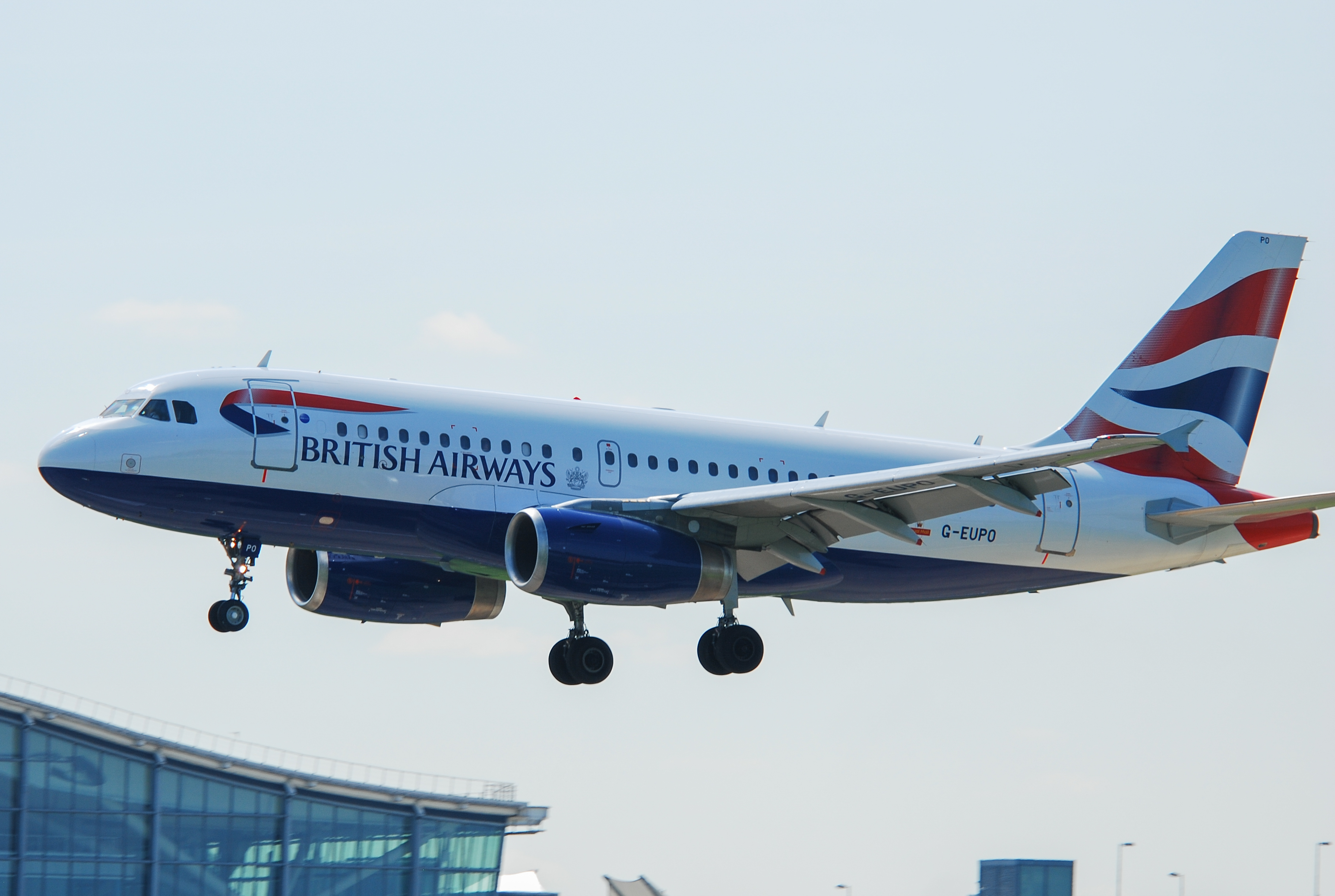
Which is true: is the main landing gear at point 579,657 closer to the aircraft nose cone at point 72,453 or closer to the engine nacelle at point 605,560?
the engine nacelle at point 605,560

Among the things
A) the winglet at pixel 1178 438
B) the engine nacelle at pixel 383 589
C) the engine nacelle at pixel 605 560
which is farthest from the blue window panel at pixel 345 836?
the winglet at pixel 1178 438

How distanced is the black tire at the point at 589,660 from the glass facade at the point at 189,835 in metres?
16.6

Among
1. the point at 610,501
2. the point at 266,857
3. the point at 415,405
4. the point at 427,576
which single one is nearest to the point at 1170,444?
the point at 610,501

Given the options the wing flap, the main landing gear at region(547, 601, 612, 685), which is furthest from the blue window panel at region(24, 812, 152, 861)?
the wing flap

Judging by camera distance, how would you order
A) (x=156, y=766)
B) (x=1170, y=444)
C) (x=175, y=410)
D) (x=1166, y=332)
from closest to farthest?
(x=1170, y=444) < (x=175, y=410) < (x=1166, y=332) < (x=156, y=766)

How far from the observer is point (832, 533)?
33.1m

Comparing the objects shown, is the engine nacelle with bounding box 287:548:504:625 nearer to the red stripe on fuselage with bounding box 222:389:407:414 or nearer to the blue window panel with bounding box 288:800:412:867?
the red stripe on fuselage with bounding box 222:389:407:414

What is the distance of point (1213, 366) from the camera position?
39688mm

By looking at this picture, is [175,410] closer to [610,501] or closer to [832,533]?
[610,501]

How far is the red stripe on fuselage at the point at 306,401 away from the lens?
102 ft

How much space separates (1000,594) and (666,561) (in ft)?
32.7

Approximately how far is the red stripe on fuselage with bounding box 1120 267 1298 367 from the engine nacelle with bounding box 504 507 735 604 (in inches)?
515

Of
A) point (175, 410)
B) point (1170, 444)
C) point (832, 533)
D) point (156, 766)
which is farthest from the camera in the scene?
point (156, 766)

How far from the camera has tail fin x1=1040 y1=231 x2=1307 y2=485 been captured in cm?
3897
